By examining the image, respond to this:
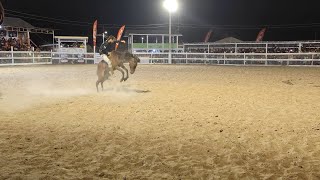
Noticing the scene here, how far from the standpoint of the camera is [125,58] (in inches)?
509

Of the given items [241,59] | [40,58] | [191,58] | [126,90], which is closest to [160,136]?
[126,90]

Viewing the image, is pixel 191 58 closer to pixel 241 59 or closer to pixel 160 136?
pixel 241 59

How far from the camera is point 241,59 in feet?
101

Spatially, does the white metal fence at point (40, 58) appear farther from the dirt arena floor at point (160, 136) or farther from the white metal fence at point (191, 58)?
the dirt arena floor at point (160, 136)

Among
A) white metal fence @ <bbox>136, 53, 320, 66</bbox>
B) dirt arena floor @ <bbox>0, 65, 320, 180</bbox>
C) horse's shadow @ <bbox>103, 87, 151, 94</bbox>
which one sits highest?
white metal fence @ <bbox>136, 53, 320, 66</bbox>

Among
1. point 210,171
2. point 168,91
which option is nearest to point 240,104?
point 168,91

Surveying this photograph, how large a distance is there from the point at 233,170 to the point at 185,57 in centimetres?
3013

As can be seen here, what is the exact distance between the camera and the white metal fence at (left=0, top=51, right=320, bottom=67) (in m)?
28.6

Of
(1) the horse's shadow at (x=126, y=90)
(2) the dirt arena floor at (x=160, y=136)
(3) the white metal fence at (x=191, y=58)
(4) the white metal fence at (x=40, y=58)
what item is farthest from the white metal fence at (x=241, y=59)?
(1) the horse's shadow at (x=126, y=90)

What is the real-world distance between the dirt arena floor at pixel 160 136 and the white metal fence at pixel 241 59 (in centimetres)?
1774

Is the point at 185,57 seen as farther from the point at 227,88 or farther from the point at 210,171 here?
the point at 210,171

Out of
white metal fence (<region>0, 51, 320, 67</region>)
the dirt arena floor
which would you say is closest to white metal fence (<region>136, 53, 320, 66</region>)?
white metal fence (<region>0, 51, 320, 67</region>)

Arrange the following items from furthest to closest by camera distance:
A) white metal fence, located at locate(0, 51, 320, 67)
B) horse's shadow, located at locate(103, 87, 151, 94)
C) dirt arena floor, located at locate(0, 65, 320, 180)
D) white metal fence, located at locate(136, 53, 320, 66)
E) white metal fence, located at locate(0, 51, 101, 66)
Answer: white metal fence, located at locate(0, 51, 101, 66)
white metal fence, located at locate(0, 51, 320, 67)
white metal fence, located at locate(136, 53, 320, 66)
horse's shadow, located at locate(103, 87, 151, 94)
dirt arena floor, located at locate(0, 65, 320, 180)

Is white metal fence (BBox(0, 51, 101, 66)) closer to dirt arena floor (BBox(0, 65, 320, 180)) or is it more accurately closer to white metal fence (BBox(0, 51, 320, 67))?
white metal fence (BBox(0, 51, 320, 67))
